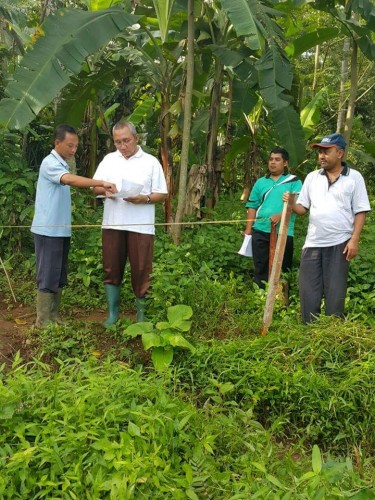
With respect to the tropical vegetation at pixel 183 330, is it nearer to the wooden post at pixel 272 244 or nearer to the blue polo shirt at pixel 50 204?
the wooden post at pixel 272 244

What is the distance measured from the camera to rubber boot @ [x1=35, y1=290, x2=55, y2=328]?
15.3 feet

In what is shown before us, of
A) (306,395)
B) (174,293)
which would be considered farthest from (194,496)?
(174,293)

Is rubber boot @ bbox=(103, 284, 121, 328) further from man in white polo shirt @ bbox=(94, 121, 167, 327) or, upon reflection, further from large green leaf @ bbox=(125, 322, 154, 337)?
large green leaf @ bbox=(125, 322, 154, 337)

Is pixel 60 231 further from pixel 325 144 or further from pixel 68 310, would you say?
pixel 325 144

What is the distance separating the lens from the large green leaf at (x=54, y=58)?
451 centimetres

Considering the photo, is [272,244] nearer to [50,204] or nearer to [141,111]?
[50,204]

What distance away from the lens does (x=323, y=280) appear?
4535 mm

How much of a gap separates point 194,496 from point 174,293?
2318 mm

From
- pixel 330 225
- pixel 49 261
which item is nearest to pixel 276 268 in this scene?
pixel 330 225

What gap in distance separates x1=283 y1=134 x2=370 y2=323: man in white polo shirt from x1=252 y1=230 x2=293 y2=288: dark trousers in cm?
84

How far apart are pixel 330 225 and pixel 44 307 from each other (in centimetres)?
225

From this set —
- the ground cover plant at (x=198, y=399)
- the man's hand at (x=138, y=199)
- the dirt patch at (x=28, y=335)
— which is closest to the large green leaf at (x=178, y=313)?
the ground cover plant at (x=198, y=399)

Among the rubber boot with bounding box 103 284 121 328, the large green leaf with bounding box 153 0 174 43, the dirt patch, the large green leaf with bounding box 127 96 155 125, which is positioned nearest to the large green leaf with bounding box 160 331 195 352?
the dirt patch

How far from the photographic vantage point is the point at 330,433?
11.8ft
